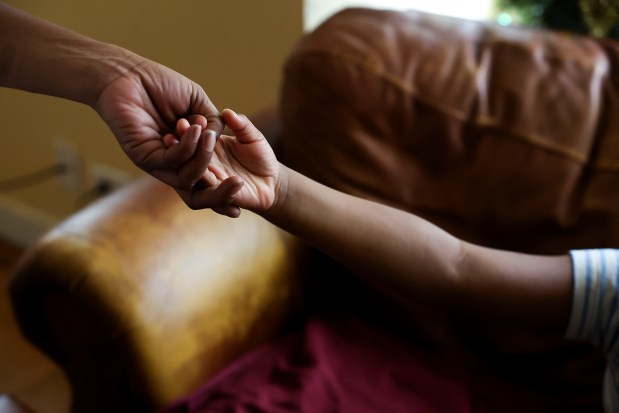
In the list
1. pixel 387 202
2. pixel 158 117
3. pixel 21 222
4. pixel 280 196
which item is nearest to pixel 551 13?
pixel 387 202

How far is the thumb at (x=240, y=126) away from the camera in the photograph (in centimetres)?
45

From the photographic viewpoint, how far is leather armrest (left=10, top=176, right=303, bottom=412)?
27.1 inches

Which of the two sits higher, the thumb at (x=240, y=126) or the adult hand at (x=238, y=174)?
the thumb at (x=240, y=126)

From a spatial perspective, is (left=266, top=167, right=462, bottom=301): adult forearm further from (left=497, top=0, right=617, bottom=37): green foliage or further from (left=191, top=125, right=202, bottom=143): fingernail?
(left=497, top=0, right=617, bottom=37): green foliage

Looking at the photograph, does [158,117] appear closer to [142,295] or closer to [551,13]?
[142,295]

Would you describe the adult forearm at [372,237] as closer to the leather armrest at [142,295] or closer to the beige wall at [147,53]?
the beige wall at [147,53]

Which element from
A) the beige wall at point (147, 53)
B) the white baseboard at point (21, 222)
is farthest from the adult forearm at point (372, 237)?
the white baseboard at point (21, 222)

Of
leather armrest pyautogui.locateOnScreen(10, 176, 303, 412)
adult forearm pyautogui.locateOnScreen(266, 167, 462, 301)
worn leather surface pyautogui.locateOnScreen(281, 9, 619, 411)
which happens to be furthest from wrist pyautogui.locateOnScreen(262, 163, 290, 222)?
worn leather surface pyautogui.locateOnScreen(281, 9, 619, 411)

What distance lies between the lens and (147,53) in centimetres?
44

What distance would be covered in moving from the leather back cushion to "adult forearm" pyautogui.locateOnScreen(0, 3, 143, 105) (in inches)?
19.2

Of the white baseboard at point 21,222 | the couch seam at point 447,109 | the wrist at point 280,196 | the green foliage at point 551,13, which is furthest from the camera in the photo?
the green foliage at point 551,13

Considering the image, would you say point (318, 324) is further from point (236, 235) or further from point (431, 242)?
point (431, 242)

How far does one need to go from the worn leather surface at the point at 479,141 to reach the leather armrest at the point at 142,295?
0.64ft

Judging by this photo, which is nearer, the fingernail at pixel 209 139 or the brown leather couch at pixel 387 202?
the fingernail at pixel 209 139
